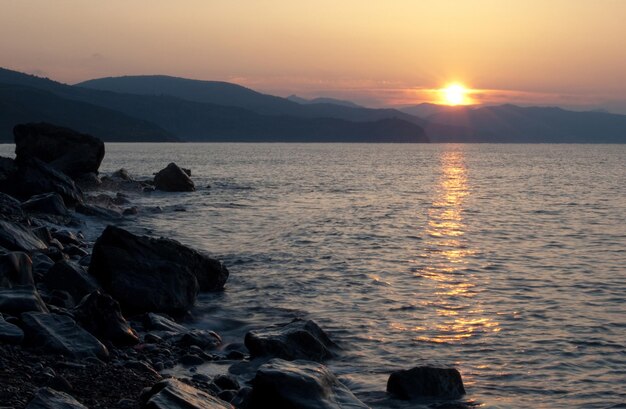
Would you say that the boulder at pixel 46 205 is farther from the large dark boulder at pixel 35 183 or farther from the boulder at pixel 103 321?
the boulder at pixel 103 321

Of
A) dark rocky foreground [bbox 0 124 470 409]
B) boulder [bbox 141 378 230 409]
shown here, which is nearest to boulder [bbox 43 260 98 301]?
dark rocky foreground [bbox 0 124 470 409]

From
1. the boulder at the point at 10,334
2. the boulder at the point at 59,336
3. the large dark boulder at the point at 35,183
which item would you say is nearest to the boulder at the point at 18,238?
the boulder at the point at 59,336

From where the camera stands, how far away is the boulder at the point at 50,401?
7.77m

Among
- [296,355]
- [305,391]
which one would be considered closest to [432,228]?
[296,355]

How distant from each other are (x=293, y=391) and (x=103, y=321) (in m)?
4.44

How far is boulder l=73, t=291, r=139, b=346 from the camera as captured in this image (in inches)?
506

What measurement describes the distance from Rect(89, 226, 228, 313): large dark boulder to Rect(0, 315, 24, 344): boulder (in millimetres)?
4819

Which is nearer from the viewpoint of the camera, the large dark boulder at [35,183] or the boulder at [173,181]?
the large dark boulder at [35,183]

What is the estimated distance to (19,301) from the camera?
12.3 m

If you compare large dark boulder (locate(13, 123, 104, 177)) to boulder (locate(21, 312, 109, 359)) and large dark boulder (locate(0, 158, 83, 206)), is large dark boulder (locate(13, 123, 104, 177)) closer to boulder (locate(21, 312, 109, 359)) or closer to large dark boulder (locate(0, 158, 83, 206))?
large dark boulder (locate(0, 158, 83, 206))

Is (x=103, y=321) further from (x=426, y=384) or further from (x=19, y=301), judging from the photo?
(x=426, y=384)

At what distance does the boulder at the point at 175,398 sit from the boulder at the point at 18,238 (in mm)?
10329

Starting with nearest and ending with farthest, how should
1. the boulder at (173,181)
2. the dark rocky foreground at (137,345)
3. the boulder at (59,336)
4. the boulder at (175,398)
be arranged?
the boulder at (175,398)
the dark rocky foreground at (137,345)
the boulder at (59,336)
the boulder at (173,181)

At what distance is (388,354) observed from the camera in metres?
14.0
